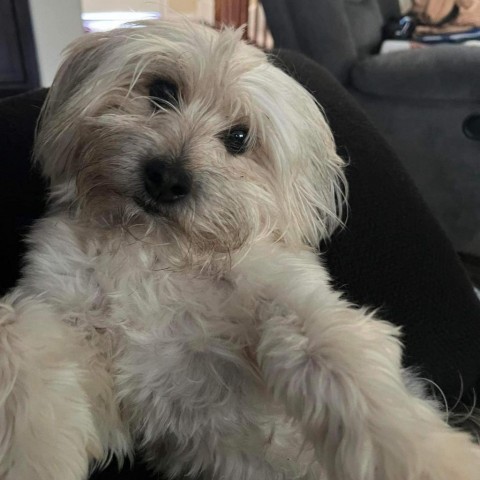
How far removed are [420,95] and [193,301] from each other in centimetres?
182

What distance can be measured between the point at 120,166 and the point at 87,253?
171 mm

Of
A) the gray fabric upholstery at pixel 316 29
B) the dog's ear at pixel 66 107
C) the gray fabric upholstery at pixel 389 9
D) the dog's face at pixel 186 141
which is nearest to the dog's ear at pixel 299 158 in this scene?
the dog's face at pixel 186 141

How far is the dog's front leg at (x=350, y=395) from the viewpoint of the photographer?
0.77m

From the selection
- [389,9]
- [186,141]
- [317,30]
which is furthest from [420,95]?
→ [186,141]

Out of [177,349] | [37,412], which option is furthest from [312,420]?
[37,412]

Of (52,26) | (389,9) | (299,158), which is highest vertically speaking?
(299,158)

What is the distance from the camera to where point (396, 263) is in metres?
1.20

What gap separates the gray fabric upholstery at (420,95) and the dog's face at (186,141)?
1.50 metres

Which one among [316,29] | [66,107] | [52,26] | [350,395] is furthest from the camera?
[52,26]

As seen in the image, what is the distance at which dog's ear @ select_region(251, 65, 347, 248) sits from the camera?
1.04 m

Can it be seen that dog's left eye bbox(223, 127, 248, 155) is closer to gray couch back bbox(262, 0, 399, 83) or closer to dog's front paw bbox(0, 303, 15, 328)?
dog's front paw bbox(0, 303, 15, 328)

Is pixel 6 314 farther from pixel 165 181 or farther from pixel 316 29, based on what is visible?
pixel 316 29

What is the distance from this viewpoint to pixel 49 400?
2.64ft

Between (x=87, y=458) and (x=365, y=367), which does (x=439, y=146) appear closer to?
(x=365, y=367)
